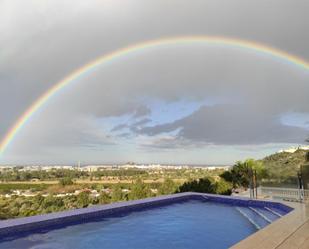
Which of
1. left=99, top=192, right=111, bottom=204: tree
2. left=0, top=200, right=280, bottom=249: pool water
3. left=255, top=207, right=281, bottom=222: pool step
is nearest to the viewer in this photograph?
left=0, top=200, right=280, bottom=249: pool water

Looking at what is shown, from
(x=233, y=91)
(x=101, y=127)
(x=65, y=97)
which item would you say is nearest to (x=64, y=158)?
(x=101, y=127)

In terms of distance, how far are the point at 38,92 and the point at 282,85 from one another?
13.0 metres

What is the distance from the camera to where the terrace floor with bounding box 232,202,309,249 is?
3.40m

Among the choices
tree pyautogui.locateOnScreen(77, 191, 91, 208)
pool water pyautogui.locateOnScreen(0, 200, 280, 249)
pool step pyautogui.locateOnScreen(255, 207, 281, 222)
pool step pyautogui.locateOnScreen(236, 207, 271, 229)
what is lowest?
pool water pyautogui.locateOnScreen(0, 200, 280, 249)

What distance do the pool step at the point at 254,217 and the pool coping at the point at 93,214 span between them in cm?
47

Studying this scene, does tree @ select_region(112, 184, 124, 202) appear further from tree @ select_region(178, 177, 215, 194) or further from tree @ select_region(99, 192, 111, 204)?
tree @ select_region(178, 177, 215, 194)

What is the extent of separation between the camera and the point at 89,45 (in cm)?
1091

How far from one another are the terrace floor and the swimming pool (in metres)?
1.26

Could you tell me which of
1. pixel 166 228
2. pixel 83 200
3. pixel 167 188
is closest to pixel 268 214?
pixel 166 228

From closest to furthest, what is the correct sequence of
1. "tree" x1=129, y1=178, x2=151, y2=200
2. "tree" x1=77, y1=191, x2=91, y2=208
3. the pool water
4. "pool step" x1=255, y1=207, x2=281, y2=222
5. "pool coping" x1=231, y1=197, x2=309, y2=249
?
"pool coping" x1=231, y1=197, x2=309, y2=249, the pool water, "pool step" x1=255, y1=207, x2=281, y2=222, "tree" x1=77, y1=191, x2=91, y2=208, "tree" x1=129, y1=178, x2=151, y2=200

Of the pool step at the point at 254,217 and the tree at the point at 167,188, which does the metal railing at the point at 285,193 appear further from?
the tree at the point at 167,188

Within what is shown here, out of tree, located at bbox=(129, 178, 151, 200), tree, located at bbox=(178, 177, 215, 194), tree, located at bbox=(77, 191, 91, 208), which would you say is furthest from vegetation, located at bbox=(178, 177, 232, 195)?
tree, located at bbox=(77, 191, 91, 208)

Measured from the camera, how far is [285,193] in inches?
377

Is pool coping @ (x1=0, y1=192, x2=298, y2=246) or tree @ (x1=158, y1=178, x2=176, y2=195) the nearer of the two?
pool coping @ (x1=0, y1=192, x2=298, y2=246)
